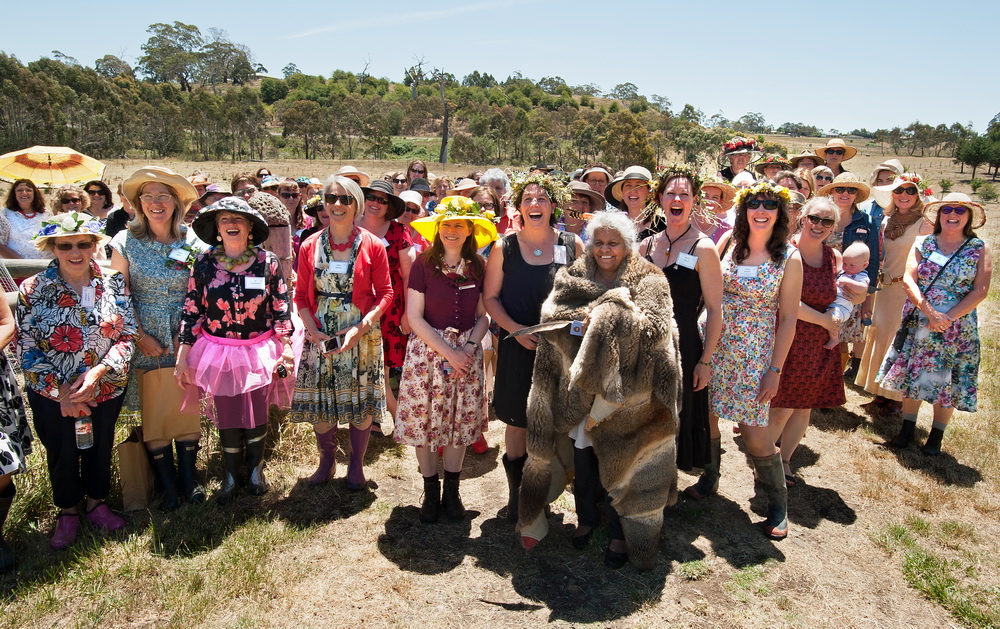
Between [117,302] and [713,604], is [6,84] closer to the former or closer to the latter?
[117,302]

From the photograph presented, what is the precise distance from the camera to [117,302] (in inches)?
135

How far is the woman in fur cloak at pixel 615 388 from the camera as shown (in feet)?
9.86

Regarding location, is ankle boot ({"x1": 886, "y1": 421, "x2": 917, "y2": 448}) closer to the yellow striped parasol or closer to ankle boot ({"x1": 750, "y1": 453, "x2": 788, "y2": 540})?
ankle boot ({"x1": 750, "y1": 453, "x2": 788, "y2": 540})

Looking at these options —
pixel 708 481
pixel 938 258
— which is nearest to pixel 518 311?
pixel 708 481

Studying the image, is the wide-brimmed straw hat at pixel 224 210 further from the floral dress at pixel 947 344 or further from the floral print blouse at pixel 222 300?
the floral dress at pixel 947 344

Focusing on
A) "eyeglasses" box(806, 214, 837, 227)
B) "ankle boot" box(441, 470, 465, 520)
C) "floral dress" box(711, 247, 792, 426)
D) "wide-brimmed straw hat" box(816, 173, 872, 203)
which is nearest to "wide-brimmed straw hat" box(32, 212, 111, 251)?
"ankle boot" box(441, 470, 465, 520)

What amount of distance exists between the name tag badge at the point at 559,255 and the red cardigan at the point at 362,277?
1.19m

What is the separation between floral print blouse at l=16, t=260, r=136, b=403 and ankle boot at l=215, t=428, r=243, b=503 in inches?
28.8

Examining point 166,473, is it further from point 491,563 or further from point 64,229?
point 491,563

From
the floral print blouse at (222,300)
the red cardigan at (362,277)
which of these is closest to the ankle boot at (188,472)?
the floral print blouse at (222,300)

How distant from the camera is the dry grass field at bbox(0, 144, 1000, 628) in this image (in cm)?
297

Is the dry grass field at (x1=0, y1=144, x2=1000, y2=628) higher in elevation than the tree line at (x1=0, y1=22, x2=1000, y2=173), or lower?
lower

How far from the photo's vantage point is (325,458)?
4.22 meters

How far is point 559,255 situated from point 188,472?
2.86m
